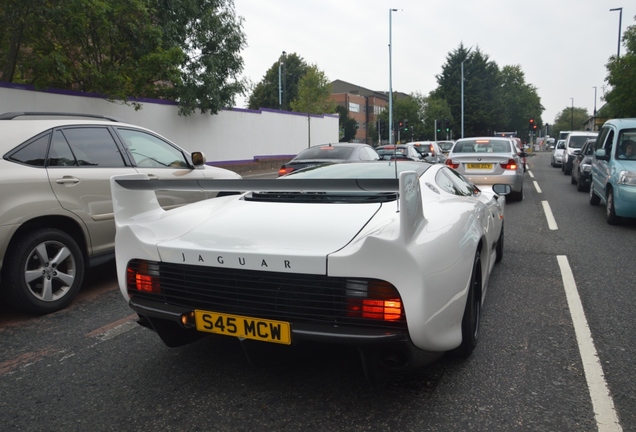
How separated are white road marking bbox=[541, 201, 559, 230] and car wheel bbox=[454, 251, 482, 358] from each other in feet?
18.0

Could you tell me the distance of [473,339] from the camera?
311 cm

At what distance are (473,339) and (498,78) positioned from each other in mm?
76344

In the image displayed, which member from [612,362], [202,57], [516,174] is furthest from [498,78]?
[612,362]

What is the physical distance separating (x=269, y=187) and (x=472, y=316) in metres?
1.49

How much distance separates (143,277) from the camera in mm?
2832

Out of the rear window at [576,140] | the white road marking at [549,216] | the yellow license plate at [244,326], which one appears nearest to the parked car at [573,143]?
the rear window at [576,140]

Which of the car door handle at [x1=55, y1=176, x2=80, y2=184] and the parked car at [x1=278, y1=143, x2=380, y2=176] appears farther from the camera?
the parked car at [x1=278, y1=143, x2=380, y2=176]

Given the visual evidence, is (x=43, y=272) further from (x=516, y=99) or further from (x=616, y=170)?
(x=516, y=99)

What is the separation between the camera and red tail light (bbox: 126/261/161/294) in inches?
110

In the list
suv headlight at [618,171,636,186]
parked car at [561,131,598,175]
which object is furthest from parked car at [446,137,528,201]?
parked car at [561,131,598,175]

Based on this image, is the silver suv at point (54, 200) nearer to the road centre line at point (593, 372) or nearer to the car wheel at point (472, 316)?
the car wheel at point (472, 316)

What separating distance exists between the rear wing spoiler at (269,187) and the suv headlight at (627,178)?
21.2 feet

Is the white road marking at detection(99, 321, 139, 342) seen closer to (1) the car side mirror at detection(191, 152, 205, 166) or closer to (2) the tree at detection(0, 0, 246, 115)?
(1) the car side mirror at detection(191, 152, 205, 166)

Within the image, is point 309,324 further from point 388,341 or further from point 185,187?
point 185,187
